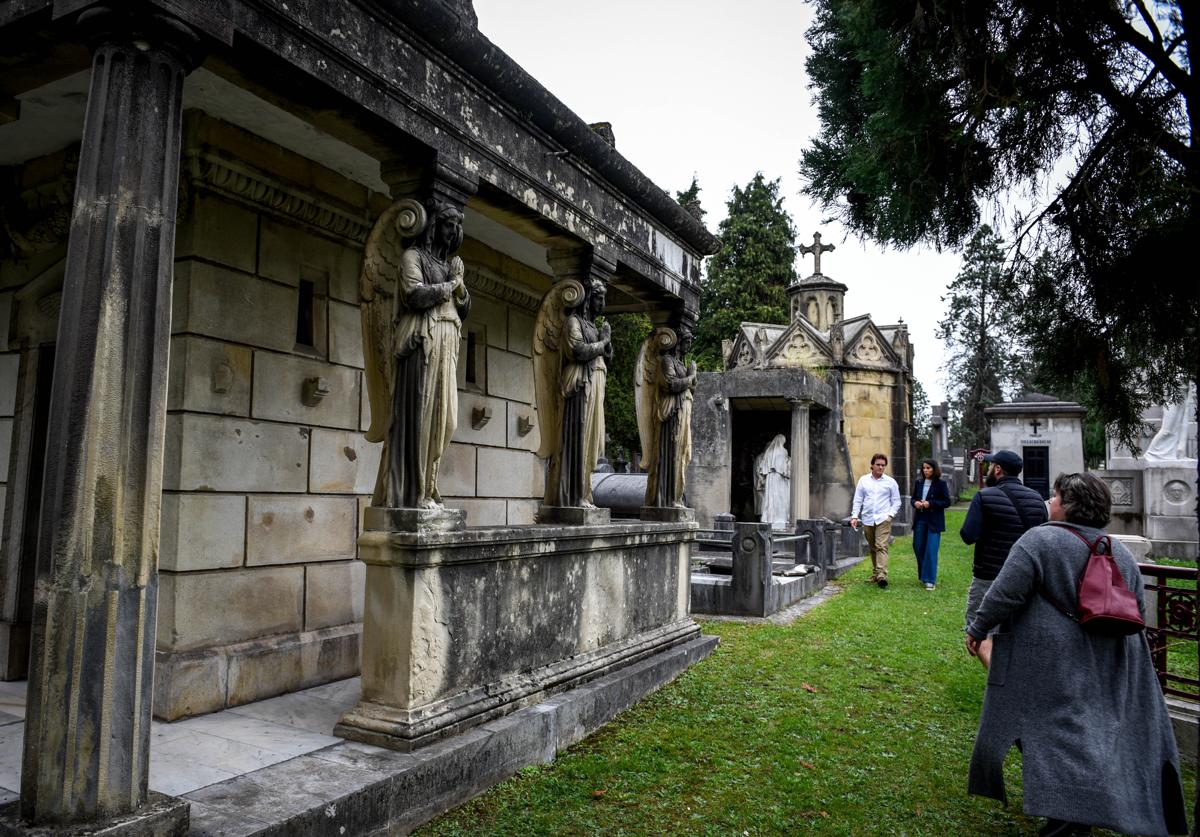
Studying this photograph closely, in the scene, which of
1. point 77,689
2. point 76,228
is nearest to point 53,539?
point 77,689

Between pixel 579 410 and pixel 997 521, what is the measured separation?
277cm

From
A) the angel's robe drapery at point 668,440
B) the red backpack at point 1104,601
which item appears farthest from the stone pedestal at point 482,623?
the red backpack at point 1104,601

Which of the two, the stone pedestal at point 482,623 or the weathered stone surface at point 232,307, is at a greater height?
the weathered stone surface at point 232,307

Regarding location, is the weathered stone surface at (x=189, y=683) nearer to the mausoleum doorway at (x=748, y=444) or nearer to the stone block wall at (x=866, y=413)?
the mausoleum doorway at (x=748, y=444)

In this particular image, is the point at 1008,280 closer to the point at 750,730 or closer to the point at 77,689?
the point at 750,730

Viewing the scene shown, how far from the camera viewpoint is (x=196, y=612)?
470 centimetres

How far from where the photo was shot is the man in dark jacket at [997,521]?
16.9ft

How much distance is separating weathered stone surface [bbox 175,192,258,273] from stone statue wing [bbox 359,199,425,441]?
1087 millimetres

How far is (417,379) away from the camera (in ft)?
14.1

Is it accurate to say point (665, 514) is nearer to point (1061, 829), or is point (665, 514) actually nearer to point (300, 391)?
point (300, 391)

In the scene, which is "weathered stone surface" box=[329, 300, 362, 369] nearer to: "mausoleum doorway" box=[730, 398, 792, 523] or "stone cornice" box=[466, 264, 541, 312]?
"stone cornice" box=[466, 264, 541, 312]

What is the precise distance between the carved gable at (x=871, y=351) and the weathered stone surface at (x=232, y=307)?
18.2 m

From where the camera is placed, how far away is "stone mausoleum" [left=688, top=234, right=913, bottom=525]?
16.3 metres

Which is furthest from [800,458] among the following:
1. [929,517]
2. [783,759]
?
[783,759]
